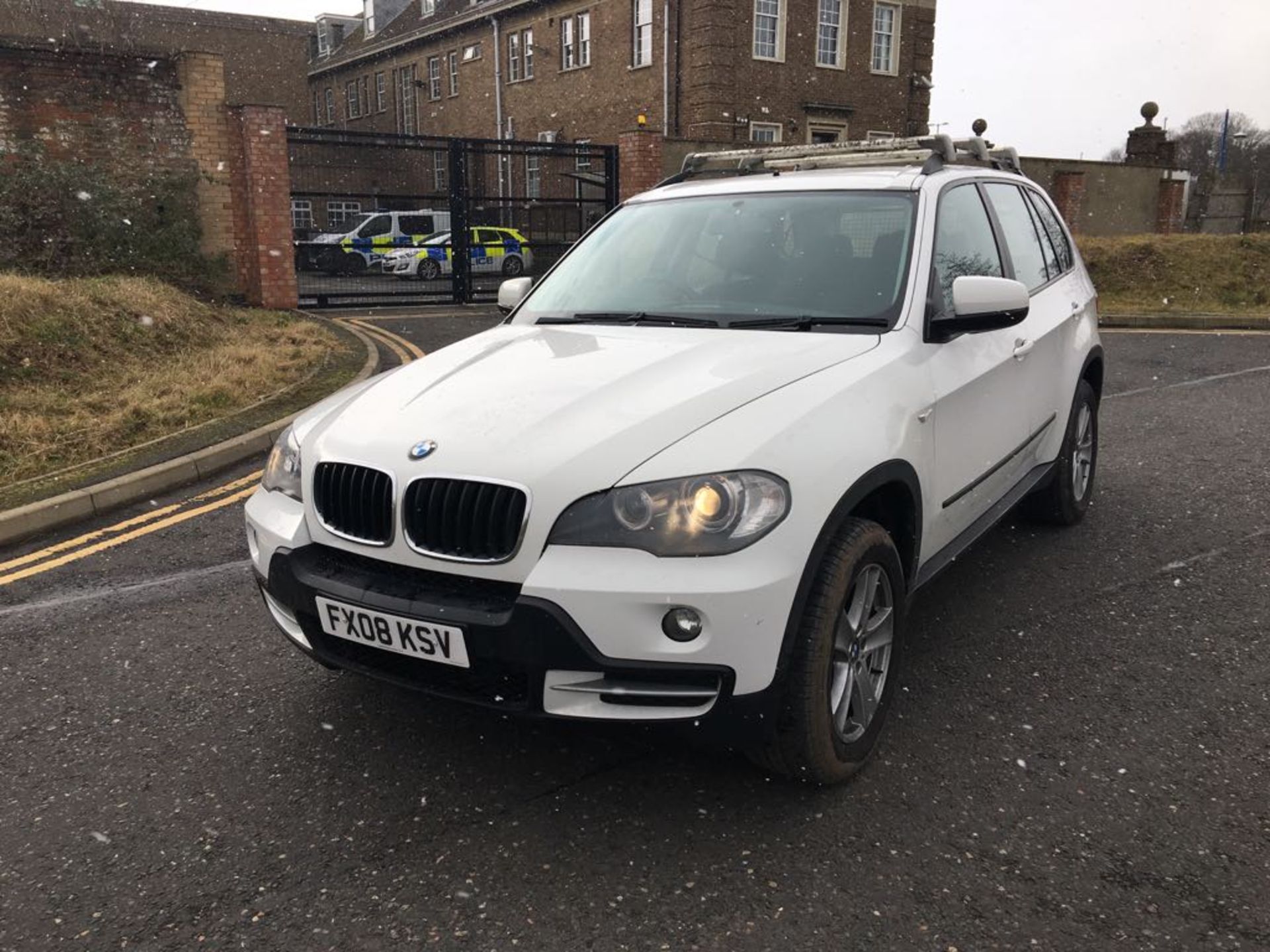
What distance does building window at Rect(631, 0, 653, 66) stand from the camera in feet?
95.0

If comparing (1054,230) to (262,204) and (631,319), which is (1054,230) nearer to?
(631,319)

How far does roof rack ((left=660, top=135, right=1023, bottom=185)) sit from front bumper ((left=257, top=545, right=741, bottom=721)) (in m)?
2.67

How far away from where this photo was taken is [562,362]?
324cm

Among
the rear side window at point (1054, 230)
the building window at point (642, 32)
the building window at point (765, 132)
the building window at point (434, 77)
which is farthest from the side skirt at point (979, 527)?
the building window at point (434, 77)

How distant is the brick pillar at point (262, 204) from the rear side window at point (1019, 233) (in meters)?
12.3

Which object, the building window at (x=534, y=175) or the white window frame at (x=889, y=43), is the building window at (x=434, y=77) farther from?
the white window frame at (x=889, y=43)

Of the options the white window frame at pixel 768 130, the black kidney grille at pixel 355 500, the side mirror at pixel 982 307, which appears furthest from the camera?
the white window frame at pixel 768 130

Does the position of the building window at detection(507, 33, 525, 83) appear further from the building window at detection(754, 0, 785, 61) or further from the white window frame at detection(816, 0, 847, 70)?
the white window frame at detection(816, 0, 847, 70)

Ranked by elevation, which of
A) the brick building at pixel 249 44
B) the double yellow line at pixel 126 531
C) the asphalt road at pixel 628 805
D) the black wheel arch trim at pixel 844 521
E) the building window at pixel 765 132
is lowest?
the double yellow line at pixel 126 531

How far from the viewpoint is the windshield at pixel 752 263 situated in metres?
3.55

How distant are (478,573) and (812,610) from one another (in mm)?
870

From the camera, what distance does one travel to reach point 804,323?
11.2 feet

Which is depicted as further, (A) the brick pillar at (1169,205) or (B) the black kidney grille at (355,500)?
(A) the brick pillar at (1169,205)

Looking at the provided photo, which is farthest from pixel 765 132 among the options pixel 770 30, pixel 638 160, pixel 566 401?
pixel 566 401
